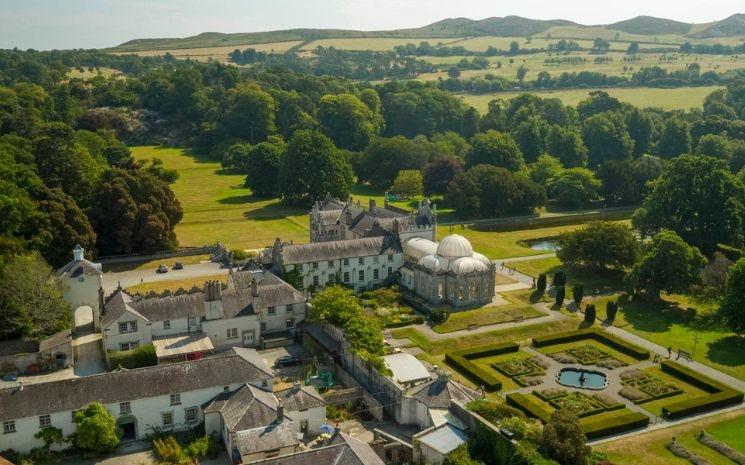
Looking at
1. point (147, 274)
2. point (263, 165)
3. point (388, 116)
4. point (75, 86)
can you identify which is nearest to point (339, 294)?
point (147, 274)

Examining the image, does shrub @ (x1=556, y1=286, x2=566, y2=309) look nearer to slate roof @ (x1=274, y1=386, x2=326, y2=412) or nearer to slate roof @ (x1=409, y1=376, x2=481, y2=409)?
slate roof @ (x1=409, y1=376, x2=481, y2=409)

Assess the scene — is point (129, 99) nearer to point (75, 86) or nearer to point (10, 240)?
point (75, 86)

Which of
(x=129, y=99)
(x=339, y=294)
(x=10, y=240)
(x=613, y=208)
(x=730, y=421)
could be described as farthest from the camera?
(x=129, y=99)

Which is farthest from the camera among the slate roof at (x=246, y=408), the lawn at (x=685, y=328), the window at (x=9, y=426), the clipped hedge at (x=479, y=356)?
the lawn at (x=685, y=328)

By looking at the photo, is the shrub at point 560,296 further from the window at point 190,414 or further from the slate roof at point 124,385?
the window at point 190,414

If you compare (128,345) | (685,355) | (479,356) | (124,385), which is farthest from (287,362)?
(685,355)

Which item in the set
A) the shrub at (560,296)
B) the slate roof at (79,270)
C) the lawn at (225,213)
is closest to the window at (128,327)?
the slate roof at (79,270)
